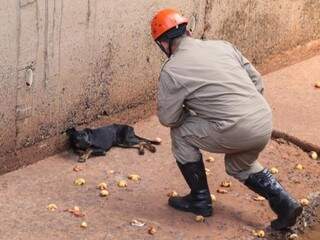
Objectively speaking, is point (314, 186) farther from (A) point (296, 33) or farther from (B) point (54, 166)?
(A) point (296, 33)

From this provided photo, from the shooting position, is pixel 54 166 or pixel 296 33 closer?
pixel 54 166

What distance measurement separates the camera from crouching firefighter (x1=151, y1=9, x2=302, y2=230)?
5.83 metres

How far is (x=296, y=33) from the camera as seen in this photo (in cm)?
1011

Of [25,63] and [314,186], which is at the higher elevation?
[25,63]

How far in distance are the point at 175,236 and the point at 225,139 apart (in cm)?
85

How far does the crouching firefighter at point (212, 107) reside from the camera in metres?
5.83

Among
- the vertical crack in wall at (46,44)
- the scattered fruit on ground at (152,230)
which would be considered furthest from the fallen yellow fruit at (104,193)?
the vertical crack in wall at (46,44)

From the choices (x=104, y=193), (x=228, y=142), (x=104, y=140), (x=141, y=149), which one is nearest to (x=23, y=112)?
Result: (x=104, y=140)

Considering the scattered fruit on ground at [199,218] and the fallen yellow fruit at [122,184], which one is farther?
the fallen yellow fruit at [122,184]

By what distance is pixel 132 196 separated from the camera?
6699 millimetres

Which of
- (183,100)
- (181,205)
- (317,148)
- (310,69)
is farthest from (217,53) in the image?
(310,69)

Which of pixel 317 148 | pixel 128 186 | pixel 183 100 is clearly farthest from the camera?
pixel 317 148

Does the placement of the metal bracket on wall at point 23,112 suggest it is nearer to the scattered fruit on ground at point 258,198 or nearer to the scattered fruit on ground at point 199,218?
the scattered fruit on ground at point 199,218

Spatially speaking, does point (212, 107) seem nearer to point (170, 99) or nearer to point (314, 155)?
point (170, 99)
